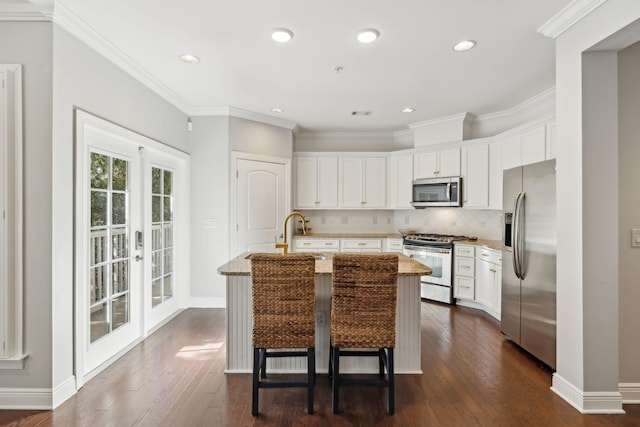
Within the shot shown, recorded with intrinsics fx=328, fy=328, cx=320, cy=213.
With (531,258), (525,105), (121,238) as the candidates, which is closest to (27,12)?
(121,238)

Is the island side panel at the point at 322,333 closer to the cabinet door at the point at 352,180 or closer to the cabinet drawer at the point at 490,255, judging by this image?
the cabinet drawer at the point at 490,255

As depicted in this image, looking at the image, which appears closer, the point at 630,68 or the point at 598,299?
the point at 598,299

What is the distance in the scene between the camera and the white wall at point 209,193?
4.40m

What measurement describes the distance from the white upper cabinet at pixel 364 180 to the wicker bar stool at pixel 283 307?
350 centimetres

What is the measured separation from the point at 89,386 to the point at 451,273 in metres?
4.19

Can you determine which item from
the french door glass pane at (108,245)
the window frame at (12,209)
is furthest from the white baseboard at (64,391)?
the french door glass pane at (108,245)

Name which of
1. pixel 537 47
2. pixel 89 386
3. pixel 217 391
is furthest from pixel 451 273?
pixel 89 386

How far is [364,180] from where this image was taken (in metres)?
5.55

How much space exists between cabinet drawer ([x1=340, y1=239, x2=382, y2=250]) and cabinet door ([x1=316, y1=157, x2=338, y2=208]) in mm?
690

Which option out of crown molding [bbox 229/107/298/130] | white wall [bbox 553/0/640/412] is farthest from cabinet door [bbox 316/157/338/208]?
white wall [bbox 553/0/640/412]

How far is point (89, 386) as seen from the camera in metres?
2.50

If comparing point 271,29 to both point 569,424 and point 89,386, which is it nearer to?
point 89,386

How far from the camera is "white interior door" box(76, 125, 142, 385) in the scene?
251 cm

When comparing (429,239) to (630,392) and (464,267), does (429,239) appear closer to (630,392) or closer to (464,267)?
(464,267)
